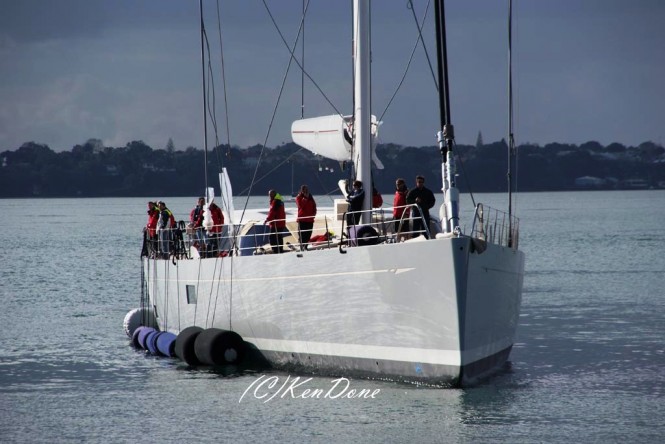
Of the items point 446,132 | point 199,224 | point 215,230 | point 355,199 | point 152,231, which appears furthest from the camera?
point 152,231

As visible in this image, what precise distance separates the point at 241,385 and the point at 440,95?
7.85 metres

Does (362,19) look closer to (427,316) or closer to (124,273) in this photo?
(427,316)

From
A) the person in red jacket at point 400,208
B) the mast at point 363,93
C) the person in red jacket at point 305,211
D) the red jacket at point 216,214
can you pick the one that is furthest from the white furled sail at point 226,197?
the person in red jacket at point 400,208

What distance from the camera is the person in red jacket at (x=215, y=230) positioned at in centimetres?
2859

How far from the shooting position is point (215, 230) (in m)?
30.1

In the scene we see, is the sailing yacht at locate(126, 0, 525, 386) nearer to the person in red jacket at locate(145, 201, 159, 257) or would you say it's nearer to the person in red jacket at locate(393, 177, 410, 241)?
the person in red jacket at locate(393, 177, 410, 241)

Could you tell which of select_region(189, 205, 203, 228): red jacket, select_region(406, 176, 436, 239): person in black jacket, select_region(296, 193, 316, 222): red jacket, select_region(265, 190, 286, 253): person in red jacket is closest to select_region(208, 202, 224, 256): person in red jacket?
select_region(189, 205, 203, 228): red jacket

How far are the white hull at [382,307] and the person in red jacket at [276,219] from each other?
753 millimetres

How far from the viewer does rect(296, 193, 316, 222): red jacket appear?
26.5 metres

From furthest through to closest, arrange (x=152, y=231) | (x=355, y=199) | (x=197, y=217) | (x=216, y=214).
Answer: (x=152, y=231) → (x=197, y=217) → (x=216, y=214) → (x=355, y=199)

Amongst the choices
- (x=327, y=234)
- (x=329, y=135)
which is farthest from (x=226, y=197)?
(x=327, y=234)

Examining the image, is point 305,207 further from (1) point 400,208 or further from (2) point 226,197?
(2) point 226,197

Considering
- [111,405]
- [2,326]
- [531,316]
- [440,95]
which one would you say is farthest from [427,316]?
[2,326]

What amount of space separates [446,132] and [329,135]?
6.62 metres
